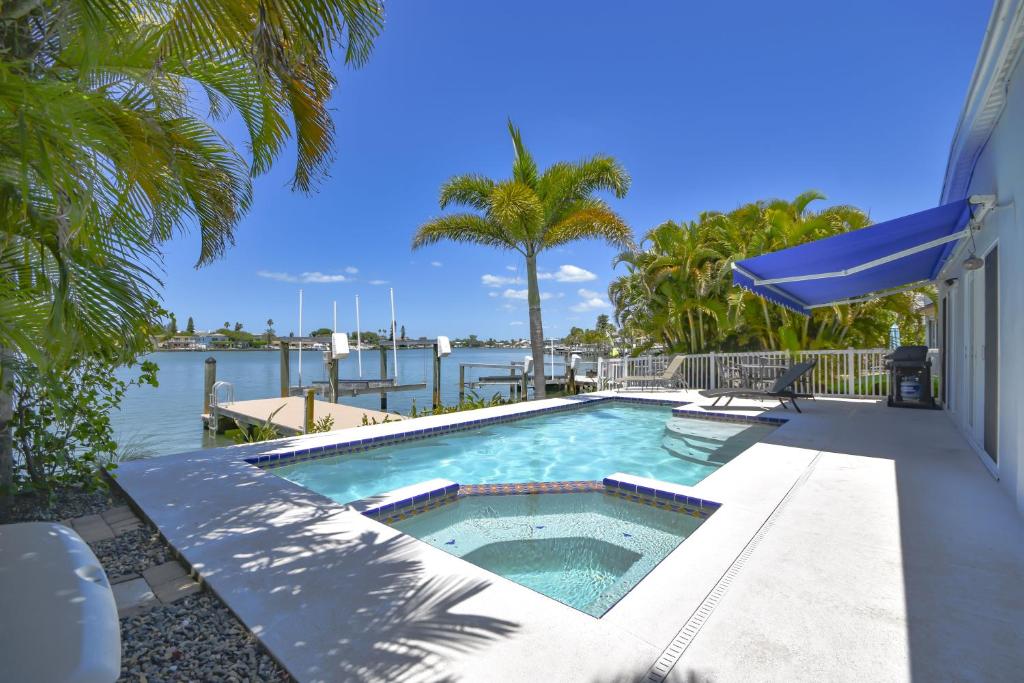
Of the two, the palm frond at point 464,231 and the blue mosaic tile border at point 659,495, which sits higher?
the palm frond at point 464,231

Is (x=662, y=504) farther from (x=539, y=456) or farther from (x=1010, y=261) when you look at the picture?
(x=1010, y=261)

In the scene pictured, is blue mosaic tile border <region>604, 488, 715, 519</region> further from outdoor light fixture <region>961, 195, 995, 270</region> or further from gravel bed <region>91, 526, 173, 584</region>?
outdoor light fixture <region>961, 195, 995, 270</region>

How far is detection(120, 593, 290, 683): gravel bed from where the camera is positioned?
70.1 inches

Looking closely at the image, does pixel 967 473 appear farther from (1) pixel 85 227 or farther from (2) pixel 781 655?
(1) pixel 85 227

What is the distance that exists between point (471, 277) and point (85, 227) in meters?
27.1

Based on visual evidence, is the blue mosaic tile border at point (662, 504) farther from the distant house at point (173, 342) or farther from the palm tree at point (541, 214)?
the palm tree at point (541, 214)

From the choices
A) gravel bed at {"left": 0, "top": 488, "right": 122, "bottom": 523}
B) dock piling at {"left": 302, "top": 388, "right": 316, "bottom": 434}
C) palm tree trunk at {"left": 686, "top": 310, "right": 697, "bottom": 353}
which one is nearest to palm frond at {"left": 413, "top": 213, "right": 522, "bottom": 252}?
dock piling at {"left": 302, "top": 388, "right": 316, "bottom": 434}

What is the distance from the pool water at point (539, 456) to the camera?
5.45 metres

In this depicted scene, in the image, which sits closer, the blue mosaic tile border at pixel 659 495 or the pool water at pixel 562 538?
the pool water at pixel 562 538

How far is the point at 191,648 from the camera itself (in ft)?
6.40

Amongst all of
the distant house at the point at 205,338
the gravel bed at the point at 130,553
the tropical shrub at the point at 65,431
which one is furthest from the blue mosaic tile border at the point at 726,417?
the distant house at the point at 205,338

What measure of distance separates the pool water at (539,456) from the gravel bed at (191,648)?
2552 millimetres

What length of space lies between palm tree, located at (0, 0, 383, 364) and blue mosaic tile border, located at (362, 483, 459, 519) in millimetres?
2068

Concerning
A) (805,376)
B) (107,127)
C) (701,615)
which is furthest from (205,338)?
(701,615)
